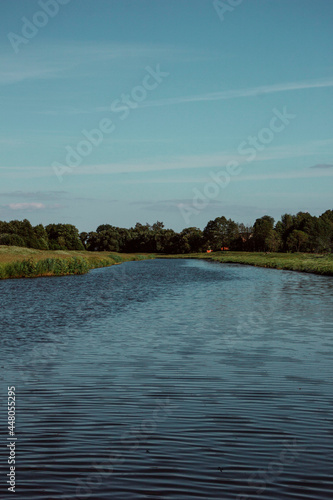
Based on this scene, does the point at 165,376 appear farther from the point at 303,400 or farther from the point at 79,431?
the point at 79,431

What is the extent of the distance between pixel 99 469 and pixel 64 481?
0.57m

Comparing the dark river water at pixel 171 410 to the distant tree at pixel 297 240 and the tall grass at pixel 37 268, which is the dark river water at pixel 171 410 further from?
the distant tree at pixel 297 240

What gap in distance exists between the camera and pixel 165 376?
13047mm

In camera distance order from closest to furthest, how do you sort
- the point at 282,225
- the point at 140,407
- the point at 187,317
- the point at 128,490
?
the point at 128,490
the point at 140,407
the point at 187,317
the point at 282,225

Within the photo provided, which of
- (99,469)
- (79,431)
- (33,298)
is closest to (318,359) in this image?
(79,431)

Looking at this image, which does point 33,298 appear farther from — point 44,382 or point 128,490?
point 128,490

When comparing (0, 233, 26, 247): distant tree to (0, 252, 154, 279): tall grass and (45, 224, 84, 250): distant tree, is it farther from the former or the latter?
(0, 252, 154, 279): tall grass

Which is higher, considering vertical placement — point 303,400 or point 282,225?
point 282,225

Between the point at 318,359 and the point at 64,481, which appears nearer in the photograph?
the point at 64,481

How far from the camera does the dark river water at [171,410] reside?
6.73 m

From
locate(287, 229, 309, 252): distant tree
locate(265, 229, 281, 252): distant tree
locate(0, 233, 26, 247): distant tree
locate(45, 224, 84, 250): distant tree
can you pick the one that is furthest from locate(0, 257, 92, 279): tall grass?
locate(45, 224, 84, 250): distant tree

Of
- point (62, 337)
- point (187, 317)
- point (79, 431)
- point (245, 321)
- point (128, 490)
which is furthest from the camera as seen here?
point (187, 317)

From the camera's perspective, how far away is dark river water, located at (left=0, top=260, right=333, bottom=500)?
6.73 meters

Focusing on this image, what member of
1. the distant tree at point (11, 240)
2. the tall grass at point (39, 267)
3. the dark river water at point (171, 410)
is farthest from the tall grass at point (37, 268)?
the distant tree at point (11, 240)
